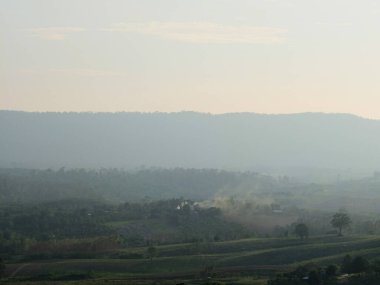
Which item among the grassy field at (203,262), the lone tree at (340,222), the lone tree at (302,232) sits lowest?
the grassy field at (203,262)

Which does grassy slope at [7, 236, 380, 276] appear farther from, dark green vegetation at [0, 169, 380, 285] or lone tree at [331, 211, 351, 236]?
lone tree at [331, 211, 351, 236]

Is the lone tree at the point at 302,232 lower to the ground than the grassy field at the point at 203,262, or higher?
higher

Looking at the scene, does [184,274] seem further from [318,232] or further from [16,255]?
[318,232]

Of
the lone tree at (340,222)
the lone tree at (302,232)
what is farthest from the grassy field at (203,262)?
the lone tree at (340,222)

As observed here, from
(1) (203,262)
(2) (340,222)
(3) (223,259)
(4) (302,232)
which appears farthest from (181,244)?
(2) (340,222)

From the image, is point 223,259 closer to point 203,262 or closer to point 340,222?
point 203,262

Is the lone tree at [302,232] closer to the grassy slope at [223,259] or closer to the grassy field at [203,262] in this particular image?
the grassy field at [203,262]

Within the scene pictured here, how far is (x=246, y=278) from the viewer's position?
89.8 m

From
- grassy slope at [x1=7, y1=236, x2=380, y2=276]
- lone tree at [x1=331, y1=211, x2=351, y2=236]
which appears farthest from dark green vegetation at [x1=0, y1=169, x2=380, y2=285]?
lone tree at [x1=331, y1=211, x2=351, y2=236]

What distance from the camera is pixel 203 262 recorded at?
4385 inches

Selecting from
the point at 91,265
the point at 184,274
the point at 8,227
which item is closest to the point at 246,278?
the point at 184,274

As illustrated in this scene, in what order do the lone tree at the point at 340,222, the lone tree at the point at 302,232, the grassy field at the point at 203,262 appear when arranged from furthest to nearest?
the lone tree at the point at 340,222, the lone tree at the point at 302,232, the grassy field at the point at 203,262

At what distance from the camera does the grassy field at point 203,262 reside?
9731cm

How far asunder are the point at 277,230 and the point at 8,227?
56.0 metres
